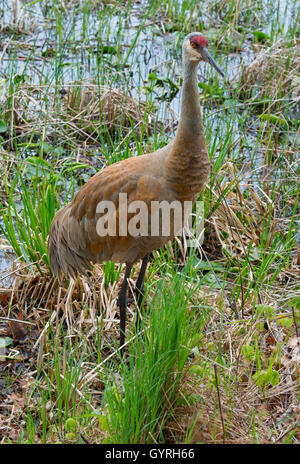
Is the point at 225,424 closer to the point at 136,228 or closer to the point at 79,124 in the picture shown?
the point at 136,228

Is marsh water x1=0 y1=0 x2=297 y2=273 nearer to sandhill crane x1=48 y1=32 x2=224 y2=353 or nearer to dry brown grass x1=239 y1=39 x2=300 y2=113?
dry brown grass x1=239 y1=39 x2=300 y2=113

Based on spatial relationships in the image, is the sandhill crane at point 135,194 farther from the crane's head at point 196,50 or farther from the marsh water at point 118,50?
the marsh water at point 118,50

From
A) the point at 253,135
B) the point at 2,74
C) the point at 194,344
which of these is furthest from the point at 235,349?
the point at 2,74

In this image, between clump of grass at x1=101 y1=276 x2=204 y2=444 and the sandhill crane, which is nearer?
clump of grass at x1=101 y1=276 x2=204 y2=444

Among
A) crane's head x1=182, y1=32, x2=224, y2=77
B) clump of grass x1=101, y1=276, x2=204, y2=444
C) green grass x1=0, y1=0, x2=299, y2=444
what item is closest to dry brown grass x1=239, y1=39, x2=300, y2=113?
green grass x1=0, y1=0, x2=299, y2=444

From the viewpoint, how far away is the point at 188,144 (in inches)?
130

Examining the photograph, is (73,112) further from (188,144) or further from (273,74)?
(188,144)

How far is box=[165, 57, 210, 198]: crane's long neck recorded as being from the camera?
10.8 ft

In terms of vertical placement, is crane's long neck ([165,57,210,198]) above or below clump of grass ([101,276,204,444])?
above

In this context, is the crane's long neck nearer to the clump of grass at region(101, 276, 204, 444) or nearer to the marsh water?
the clump of grass at region(101, 276, 204, 444)

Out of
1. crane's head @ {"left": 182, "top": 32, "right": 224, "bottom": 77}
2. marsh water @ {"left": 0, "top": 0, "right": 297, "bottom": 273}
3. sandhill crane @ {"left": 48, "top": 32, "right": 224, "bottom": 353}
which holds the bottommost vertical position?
sandhill crane @ {"left": 48, "top": 32, "right": 224, "bottom": 353}

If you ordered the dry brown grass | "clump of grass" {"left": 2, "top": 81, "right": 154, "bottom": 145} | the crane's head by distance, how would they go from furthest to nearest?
1. the dry brown grass
2. "clump of grass" {"left": 2, "top": 81, "right": 154, "bottom": 145}
3. the crane's head

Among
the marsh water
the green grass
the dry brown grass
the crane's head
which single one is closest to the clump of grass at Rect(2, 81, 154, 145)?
the green grass

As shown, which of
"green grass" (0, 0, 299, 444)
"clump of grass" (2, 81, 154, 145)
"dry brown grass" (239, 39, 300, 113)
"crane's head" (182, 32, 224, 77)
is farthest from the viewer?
"dry brown grass" (239, 39, 300, 113)
